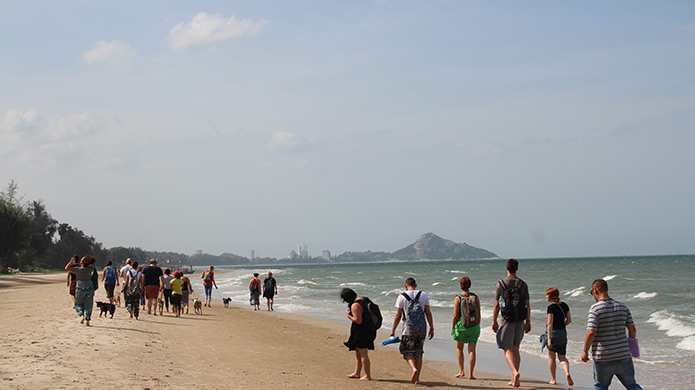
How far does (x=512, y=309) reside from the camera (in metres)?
8.47

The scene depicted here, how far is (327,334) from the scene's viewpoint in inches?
635

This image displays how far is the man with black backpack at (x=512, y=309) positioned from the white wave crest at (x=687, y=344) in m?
7.45

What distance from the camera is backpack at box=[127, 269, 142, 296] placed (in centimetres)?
1571

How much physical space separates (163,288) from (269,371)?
9333 millimetres

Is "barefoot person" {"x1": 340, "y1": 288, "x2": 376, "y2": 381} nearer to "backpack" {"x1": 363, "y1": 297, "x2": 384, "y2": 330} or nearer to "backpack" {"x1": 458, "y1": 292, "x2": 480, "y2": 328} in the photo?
"backpack" {"x1": 363, "y1": 297, "x2": 384, "y2": 330}

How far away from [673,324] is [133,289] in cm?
1469

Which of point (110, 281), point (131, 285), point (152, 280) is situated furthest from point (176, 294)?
A: point (131, 285)

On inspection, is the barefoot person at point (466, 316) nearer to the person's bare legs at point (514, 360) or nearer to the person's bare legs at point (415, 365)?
the person's bare legs at point (514, 360)

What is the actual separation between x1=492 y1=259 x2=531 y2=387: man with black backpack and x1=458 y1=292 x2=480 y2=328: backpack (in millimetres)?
557

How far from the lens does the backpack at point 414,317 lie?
28.2ft

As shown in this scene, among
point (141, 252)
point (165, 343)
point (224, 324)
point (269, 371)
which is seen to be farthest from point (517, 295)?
point (141, 252)

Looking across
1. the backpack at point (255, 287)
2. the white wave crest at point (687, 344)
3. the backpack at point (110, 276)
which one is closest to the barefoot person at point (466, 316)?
the white wave crest at point (687, 344)

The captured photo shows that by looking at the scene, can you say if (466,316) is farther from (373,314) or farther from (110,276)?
(110,276)

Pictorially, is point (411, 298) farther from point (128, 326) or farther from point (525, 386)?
point (128, 326)
